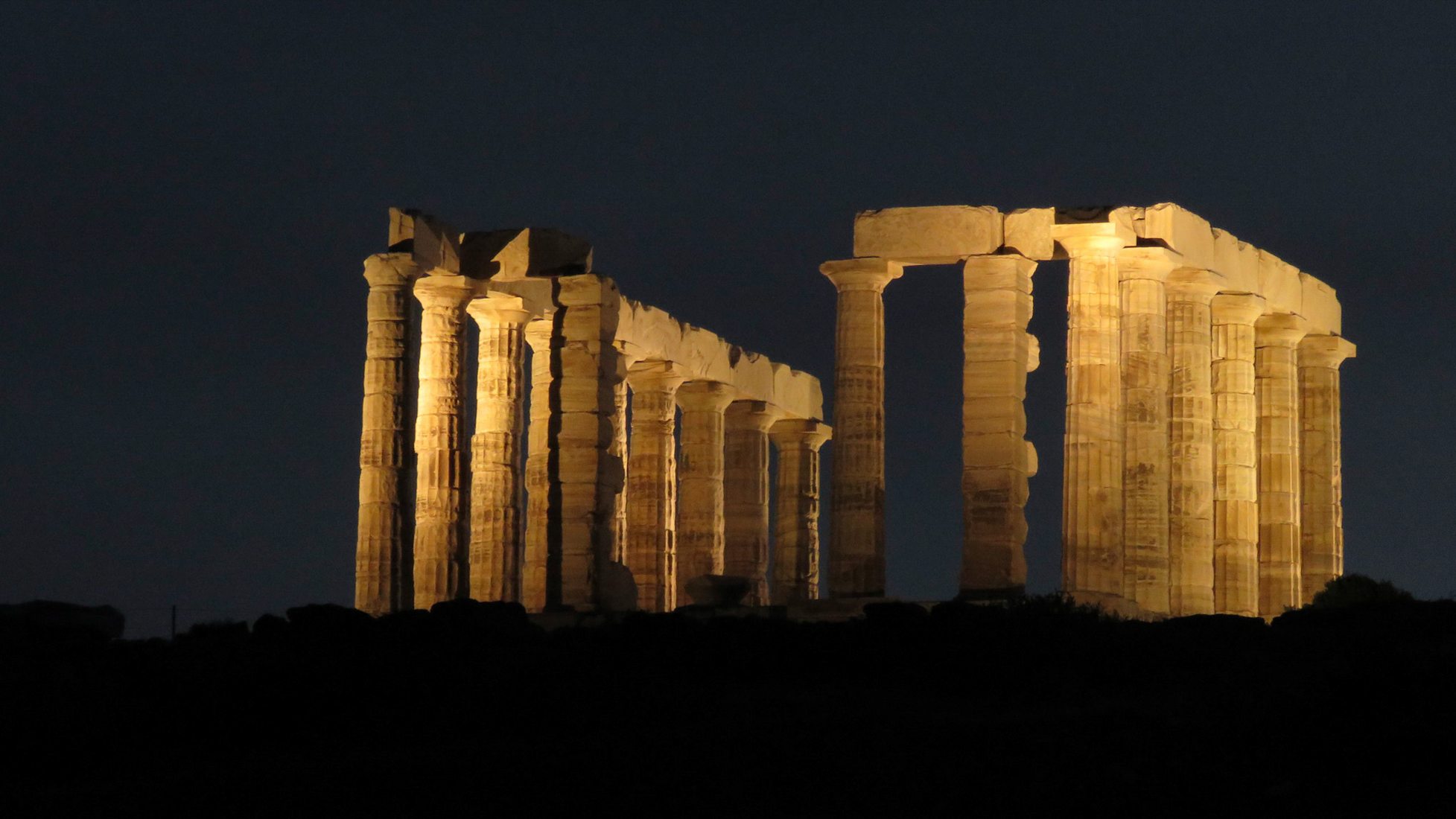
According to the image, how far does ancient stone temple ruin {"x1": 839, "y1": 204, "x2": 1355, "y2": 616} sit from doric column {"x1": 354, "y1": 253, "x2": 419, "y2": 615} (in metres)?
7.78

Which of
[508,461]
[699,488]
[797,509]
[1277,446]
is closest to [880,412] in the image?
[508,461]

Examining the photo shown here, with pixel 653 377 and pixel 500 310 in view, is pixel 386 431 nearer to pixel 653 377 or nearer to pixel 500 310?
pixel 500 310

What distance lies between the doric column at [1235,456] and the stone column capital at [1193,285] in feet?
6.42

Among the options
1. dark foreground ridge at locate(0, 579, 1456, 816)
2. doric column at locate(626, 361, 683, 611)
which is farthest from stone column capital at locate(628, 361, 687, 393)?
dark foreground ridge at locate(0, 579, 1456, 816)

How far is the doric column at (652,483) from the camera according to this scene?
51.9 metres

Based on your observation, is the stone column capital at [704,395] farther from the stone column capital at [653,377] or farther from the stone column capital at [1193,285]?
the stone column capital at [1193,285]

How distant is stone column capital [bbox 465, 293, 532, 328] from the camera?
145 feet

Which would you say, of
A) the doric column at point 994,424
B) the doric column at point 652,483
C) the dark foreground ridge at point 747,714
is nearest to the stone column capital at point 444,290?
the doric column at point 994,424

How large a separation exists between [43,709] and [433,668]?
4.47m

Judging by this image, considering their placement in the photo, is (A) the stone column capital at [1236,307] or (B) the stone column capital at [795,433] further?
(B) the stone column capital at [795,433]

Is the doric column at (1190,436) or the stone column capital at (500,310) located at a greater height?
the stone column capital at (500,310)

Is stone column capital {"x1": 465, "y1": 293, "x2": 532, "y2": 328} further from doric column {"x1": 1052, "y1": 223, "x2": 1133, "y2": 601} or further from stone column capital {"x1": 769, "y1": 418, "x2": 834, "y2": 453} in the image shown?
stone column capital {"x1": 769, "y1": 418, "x2": 834, "y2": 453}

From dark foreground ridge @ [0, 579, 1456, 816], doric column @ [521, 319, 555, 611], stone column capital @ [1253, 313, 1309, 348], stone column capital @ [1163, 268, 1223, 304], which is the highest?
stone column capital @ [1163, 268, 1223, 304]

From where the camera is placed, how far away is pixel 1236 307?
154ft
